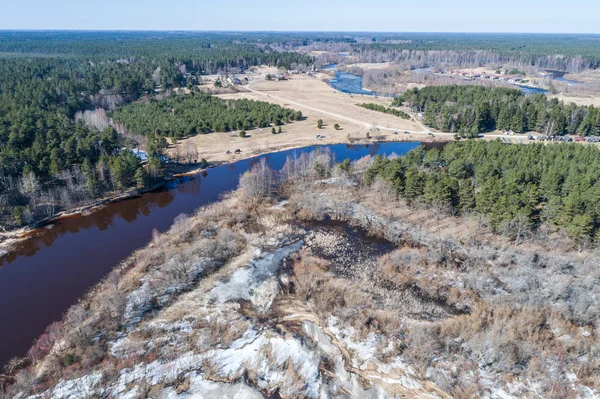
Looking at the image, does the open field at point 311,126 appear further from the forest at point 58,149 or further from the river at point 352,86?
the river at point 352,86

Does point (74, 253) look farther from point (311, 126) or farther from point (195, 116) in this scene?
point (311, 126)

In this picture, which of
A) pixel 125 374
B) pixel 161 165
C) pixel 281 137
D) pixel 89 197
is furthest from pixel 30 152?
pixel 281 137

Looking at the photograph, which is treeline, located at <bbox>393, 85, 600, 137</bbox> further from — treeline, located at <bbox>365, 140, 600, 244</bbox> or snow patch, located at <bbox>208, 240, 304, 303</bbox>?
snow patch, located at <bbox>208, 240, 304, 303</bbox>

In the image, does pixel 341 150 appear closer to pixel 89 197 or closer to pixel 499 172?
pixel 499 172

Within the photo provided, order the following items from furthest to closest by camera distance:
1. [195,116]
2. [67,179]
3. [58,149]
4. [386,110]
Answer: [386,110] < [195,116] < [58,149] < [67,179]

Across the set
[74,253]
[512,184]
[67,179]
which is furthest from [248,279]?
[67,179]
